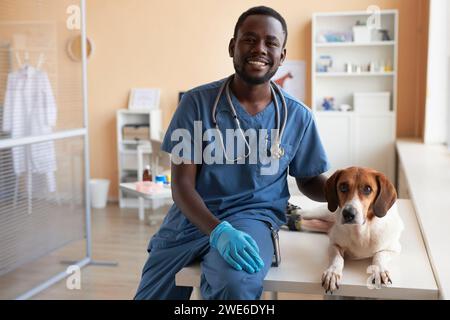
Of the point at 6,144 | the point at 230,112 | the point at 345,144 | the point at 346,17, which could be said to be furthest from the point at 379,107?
the point at 230,112

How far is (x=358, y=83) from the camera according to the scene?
18.3 ft

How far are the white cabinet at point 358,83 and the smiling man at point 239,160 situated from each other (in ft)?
12.3

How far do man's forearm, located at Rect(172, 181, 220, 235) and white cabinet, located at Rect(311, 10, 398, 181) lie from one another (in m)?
3.98

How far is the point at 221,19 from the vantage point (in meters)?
5.91

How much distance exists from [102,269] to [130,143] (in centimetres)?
235

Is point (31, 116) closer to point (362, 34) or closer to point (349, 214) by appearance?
point (349, 214)

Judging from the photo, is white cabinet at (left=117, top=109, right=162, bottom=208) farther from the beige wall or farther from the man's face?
the man's face

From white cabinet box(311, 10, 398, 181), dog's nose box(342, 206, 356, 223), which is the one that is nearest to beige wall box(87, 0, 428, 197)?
white cabinet box(311, 10, 398, 181)

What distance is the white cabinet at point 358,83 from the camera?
536cm

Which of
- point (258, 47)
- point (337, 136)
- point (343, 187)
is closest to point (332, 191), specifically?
point (343, 187)

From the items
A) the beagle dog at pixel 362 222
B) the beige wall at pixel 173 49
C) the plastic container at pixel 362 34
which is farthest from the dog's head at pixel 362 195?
the beige wall at pixel 173 49

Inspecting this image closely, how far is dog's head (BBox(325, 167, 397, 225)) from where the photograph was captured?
4.96 feet

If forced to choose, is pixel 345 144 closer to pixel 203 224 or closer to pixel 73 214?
pixel 73 214

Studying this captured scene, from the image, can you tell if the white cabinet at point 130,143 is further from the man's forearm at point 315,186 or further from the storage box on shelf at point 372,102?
the man's forearm at point 315,186
